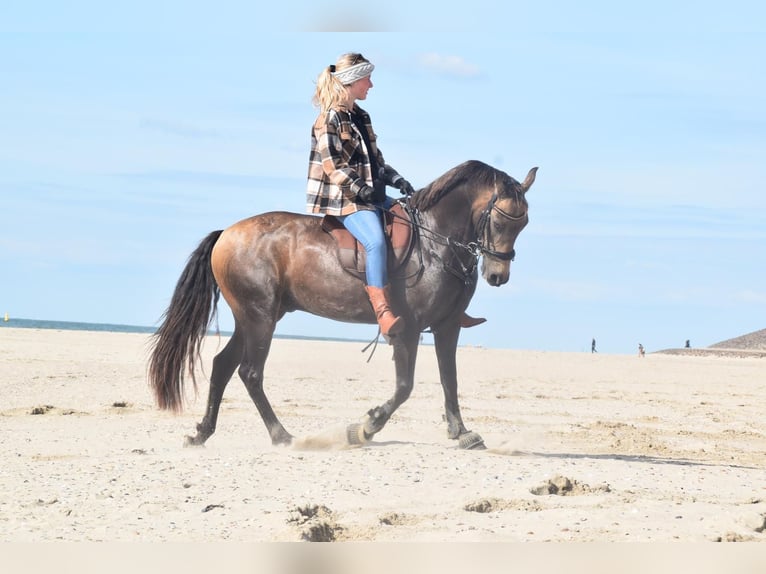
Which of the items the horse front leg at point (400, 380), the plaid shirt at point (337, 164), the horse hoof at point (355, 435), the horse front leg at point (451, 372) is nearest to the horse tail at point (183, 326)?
the plaid shirt at point (337, 164)

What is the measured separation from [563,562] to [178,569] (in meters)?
1.52

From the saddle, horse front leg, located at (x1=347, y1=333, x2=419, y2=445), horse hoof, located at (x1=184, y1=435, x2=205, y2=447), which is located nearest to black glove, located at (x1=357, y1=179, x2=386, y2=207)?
the saddle

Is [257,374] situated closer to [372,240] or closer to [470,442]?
[372,240]

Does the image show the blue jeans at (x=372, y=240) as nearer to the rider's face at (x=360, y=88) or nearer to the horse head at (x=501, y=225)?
the horse head at (x=501, y=225)

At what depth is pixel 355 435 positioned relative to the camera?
8266 mm

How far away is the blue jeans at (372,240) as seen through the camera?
25.9ft

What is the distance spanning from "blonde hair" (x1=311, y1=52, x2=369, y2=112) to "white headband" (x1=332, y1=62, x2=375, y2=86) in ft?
0.10

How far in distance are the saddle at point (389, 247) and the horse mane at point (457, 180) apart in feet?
0.86

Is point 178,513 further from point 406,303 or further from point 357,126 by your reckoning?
point 357,126

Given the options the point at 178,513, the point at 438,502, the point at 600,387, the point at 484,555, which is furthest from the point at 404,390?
the point at 600,387

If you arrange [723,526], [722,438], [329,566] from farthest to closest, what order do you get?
[722,438]
[723,526]
[329,566]

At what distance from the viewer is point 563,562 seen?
4109 mm

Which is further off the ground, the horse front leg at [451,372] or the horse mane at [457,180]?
the horse mane at [457,180]

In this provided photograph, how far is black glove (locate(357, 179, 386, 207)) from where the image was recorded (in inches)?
313
